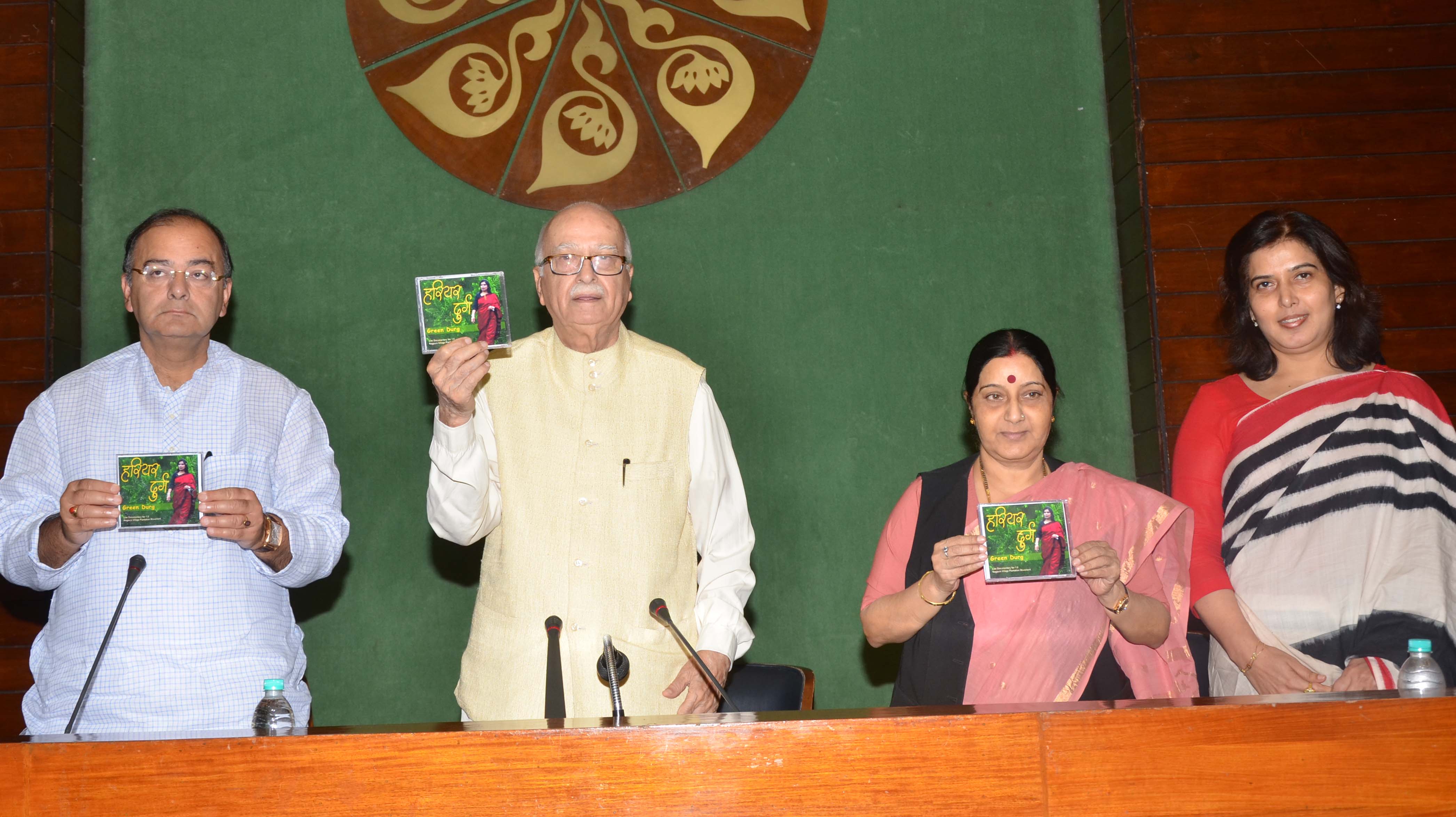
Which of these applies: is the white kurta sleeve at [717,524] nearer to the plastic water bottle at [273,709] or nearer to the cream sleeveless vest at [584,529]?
the cream sleeveless vest at [584,529]

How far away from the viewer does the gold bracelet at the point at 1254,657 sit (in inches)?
89.0

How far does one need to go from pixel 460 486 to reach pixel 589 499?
0.88 ft

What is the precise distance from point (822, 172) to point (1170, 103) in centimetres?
110

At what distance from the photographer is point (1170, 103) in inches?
141

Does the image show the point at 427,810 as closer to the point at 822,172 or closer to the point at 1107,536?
the point at 1107,536

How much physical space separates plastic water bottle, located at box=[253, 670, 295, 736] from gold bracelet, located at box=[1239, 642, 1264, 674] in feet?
1.37

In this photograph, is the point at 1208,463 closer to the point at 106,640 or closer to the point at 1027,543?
the point at 1027,543

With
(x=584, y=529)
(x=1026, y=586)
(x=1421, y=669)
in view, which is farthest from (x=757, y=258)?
(x=1421, y=669)

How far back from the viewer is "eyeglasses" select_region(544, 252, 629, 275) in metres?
2.42

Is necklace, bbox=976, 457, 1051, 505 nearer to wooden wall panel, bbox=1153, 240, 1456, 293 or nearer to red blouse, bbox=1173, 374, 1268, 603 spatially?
red blouse, bbox=1173, 374, 1268, 603

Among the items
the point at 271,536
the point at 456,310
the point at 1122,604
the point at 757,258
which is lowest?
the point at 1122,604

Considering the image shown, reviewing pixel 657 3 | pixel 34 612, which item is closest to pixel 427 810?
pixel 34 612

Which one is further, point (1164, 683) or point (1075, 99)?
point (1075, 99)

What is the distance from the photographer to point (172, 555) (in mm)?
2277
